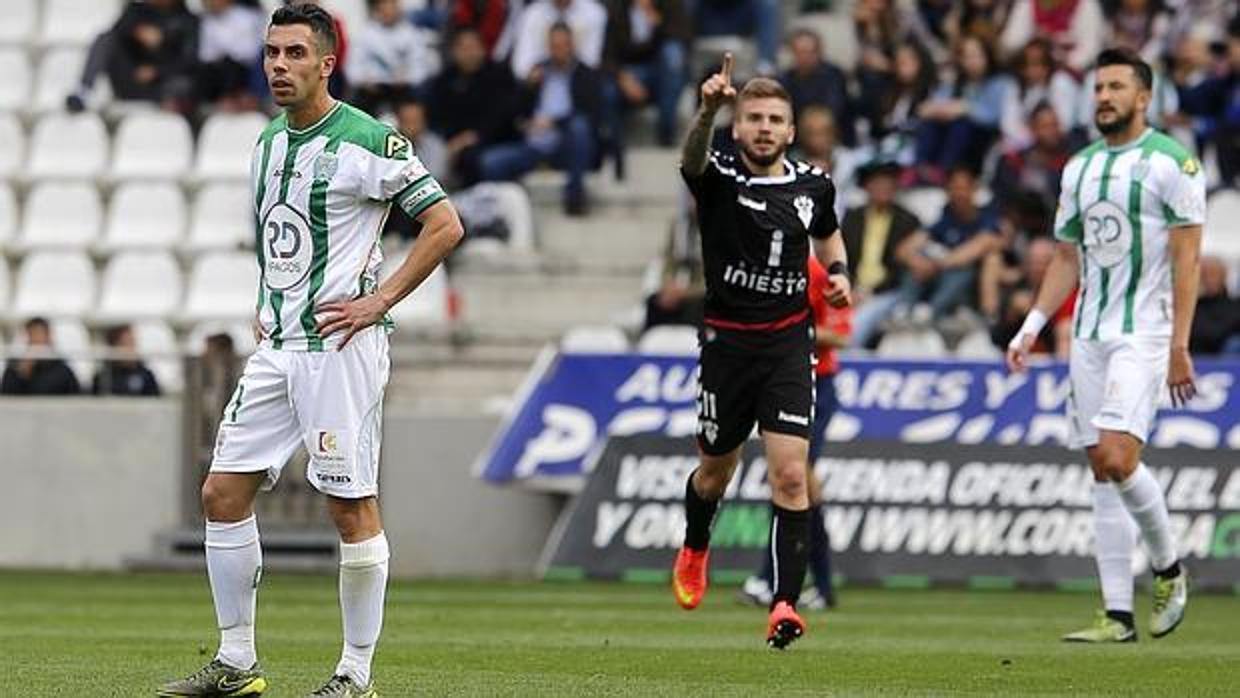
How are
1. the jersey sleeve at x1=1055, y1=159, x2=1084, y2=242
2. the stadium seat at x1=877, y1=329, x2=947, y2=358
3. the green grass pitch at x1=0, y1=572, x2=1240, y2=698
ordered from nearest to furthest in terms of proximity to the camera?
1. the green grass pitch at x1=0, y1=572, x2=1240, y2=698
2. the jersey sleeve at x1=1055, y1=159, x2=1084, y2=242
3. the stadium seat at x1=877, y1=329, x2=947, y2=358

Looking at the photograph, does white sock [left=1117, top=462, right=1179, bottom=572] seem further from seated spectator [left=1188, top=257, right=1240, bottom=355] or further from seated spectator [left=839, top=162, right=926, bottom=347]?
seated spectator [left=839, top=162, right=926, bottom=347]

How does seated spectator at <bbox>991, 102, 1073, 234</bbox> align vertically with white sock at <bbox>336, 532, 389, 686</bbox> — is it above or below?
above

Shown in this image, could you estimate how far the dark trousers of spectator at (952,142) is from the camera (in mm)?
21797

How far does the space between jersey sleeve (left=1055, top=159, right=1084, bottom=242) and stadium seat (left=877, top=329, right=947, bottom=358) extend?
23.6ft

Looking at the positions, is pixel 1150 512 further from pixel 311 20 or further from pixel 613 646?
pixel 311 20

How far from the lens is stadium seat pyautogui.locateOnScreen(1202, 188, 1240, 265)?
20891 millimetres

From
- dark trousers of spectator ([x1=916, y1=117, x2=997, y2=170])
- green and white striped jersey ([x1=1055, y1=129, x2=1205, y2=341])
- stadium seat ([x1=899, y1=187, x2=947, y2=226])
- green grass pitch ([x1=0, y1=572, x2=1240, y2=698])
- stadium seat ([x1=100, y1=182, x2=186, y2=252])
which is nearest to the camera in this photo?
green grass pitch ([x1=0, y1=572, x2=1240, y2=698])

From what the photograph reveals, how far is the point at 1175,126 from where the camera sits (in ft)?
68.9

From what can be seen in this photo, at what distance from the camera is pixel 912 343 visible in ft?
65.8

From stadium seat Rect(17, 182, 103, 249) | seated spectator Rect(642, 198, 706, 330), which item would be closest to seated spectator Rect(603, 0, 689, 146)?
seated spectator Rect(642, 198, 706, 330)

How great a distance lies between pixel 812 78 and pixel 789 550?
35.3ft

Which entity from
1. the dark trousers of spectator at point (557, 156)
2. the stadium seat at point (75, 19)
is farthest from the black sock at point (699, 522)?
the stadium seat at point (75, 19)

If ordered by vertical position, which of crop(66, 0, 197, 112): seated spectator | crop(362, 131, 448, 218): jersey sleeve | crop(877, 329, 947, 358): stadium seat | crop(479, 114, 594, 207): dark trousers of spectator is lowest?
crop(877, 329, 947, 358): stadium seat

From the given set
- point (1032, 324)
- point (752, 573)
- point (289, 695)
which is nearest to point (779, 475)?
point (1032, 324)
